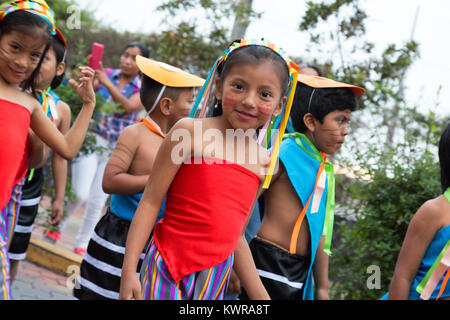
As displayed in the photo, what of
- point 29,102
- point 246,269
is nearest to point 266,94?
point 246,269

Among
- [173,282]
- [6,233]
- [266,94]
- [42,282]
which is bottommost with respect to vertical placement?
[42,282]

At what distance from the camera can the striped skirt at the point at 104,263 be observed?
3.06 meters

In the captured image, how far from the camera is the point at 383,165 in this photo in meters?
4.64

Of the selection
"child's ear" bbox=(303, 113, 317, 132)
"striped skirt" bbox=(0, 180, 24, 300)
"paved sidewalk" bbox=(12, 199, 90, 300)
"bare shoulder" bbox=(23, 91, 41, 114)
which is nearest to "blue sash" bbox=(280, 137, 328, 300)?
"child's ear" bbox=(303, 113, 317, 132)

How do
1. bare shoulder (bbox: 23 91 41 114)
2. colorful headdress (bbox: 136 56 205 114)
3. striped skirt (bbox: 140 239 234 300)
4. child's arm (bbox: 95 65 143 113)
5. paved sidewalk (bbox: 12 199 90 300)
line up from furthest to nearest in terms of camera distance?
child's arm (bbox: 95 65 143 113)
paved sidewalk (bbox: 12 199 90 300)
colorful headdress (bbox: 136 56 205 114)
bare shoulder (bbox: 23 91 41 114)
striped skirt (bbox: 140 239 234 300)

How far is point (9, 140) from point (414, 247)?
1.99 m

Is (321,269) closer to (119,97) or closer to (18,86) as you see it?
(18,86)

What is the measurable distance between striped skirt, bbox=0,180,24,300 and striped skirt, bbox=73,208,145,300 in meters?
0.46

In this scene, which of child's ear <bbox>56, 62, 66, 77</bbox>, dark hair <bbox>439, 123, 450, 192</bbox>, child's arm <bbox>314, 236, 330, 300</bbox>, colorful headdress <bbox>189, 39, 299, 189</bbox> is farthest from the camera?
child's ear <bbox>56, 62, 66, 77</bbox>

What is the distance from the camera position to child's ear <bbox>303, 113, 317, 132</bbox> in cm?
326

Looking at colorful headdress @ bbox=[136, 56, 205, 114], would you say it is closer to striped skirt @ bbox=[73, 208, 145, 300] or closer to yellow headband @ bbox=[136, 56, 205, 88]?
yellow headband @ bbox=[136, 56, 205, 88]

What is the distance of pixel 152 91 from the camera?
3.37 meters

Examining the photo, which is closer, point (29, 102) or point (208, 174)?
point (208, 174)

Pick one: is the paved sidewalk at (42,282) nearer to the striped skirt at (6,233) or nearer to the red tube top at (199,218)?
the striped skirt at (6,233)
